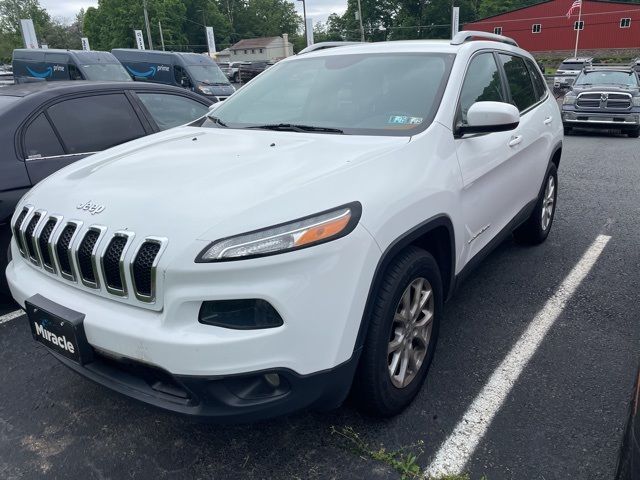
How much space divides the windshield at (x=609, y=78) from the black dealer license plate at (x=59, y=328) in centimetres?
1401

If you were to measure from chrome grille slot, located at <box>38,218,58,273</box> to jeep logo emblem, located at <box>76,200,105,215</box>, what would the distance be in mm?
159

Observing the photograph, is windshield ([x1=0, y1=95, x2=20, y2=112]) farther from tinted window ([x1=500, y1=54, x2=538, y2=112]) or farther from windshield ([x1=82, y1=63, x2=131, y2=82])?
windshield ([x1=82, y1=63, x2=131, y2=82])

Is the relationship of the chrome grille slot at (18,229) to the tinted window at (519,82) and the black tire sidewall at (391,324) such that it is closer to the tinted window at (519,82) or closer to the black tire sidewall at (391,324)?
the black tire sidewall at (391,324)

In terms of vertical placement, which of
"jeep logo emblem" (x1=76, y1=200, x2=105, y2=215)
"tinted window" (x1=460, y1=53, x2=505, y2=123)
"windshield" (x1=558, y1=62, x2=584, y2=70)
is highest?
"tinted window" (x1=460, y1=53, x2=505, y2=123)

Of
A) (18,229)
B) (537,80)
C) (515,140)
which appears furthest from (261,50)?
(18,229)

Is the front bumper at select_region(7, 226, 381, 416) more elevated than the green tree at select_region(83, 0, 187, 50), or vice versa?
the green tree at select_region(83, 0, 187, 50)

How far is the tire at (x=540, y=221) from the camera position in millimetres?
4637

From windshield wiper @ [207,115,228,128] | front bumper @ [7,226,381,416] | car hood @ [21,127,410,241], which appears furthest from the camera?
windshield wiper @ [207,115,228,128]

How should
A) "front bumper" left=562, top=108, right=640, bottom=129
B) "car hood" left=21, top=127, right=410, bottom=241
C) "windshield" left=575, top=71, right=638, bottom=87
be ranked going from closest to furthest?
"car hood" left=21, top=127, right=410, bottom=241 → "front bumper" left=562, top=108, right=640, bottom=129 → "windshield" left=575, top=71, right=638, bottom=87

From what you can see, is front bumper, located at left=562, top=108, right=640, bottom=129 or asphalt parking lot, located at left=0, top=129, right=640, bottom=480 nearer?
asphalt parking lot, located at left=0, top=129, right=640, bottom=480

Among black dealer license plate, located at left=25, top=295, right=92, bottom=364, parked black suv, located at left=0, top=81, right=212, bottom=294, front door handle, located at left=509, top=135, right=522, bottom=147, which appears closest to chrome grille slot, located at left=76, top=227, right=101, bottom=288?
black dealer license plate, located at left=25, top=295, right=92, bottom=364

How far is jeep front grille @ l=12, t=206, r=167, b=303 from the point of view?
198cm

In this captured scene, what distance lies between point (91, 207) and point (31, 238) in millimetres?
463

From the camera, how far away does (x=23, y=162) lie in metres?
3.75
